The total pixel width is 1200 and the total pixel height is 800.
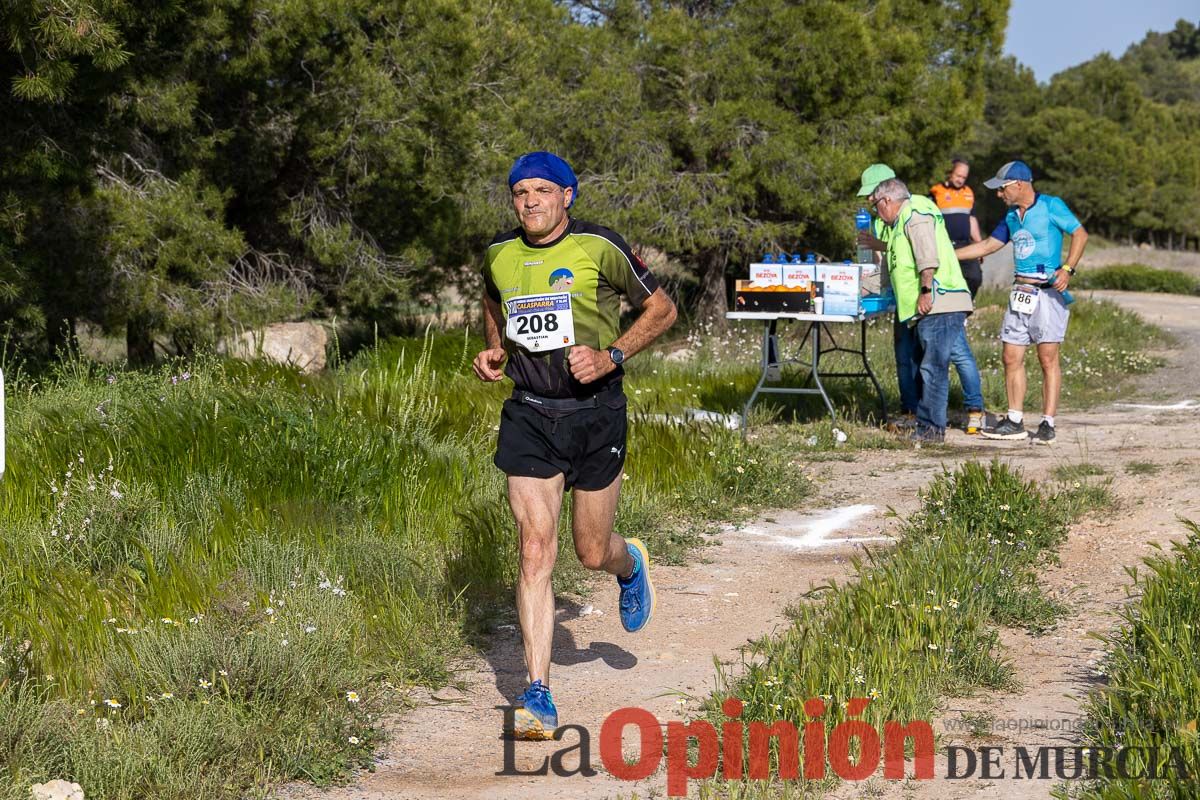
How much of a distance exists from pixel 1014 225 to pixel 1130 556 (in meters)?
4.08

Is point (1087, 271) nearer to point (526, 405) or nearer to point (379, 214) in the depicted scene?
point (379, 214)

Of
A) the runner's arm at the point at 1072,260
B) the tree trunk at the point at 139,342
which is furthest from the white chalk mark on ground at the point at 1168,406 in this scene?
the tree trunk at the point at 139,342

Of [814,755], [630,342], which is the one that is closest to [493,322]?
[630,342]

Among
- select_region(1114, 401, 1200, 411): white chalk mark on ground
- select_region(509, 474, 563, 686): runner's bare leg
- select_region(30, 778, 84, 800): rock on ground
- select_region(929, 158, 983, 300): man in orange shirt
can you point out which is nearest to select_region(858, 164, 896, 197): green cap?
select_region(929, 158, 983, 300): man in orange shirt

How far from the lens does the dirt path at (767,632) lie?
4.54 metres

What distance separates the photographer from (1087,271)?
38250mm

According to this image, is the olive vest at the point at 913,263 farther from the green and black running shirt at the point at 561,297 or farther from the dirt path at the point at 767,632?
the green and black running shirt at the point at 561,297

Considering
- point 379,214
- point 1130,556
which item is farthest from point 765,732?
point 379,214

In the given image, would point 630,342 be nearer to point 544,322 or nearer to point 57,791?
point 544,322

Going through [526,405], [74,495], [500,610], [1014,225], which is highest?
[1014,225]

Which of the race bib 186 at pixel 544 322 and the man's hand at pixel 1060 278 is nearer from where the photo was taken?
the race bib 186 at pixel 544 322

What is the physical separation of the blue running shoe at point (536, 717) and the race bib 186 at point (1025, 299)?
21.6 ft

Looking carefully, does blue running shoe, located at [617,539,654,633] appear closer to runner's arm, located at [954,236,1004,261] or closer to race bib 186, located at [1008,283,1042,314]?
race bib 186, located at [1008,283,1042,314]

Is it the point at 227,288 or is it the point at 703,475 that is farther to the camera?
the point at 227,288
